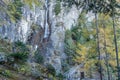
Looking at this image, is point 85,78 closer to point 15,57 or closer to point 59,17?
point 59,17

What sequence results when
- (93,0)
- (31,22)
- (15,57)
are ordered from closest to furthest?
(93,0)
(15,57)
(31,22)

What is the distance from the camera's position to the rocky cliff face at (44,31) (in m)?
24.8

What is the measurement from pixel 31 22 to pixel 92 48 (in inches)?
388

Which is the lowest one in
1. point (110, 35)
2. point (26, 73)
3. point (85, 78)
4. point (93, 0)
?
point (85, 78)

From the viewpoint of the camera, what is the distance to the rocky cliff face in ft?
81.5

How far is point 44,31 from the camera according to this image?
28.9 m

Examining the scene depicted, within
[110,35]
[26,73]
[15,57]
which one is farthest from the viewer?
[110,35]

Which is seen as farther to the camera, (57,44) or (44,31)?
(44,31)

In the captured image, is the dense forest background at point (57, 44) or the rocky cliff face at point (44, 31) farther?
the rocky cliff face at point (44, 31)

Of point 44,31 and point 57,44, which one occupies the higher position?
point 44,31

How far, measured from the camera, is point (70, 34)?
32.8 metres

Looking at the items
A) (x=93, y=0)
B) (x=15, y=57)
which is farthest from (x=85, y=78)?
(x=93, y=0)

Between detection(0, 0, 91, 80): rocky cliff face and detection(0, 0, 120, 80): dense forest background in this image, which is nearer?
detection(0, 0, 120, 80): dense forest background

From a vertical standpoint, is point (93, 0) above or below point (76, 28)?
above
